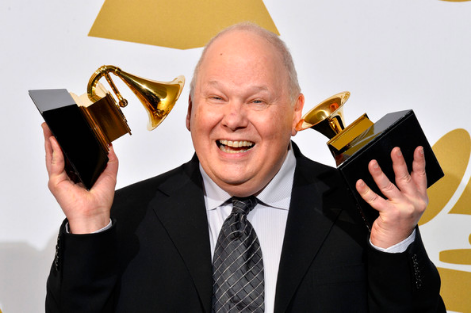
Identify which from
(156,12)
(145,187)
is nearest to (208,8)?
(156,12)

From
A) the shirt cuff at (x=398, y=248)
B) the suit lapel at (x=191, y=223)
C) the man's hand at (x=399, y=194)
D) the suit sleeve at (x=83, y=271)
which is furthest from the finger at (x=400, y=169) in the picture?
the suit sleeve at (x=83, y=271)

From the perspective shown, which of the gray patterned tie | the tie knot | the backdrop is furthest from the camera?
the backdrop

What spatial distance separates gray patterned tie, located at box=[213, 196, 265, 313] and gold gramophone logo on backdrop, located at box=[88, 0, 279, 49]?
816mm

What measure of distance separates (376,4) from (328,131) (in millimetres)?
797

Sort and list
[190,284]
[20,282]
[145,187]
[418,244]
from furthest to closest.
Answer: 1. [20,282]
2. [145,187]
3. [190,284]
4. [418,244]

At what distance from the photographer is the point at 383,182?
147 centimetres

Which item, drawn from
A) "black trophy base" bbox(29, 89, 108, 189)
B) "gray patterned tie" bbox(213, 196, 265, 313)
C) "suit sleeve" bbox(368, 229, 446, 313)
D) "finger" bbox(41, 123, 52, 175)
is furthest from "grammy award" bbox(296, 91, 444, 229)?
"finger" bbox(41, 123, 52, 175)

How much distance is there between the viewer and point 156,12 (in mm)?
2217

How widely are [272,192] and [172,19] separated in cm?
81

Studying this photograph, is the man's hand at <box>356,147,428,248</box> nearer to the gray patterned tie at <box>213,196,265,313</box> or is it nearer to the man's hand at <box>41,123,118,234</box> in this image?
the gray patterned tie at <box>213,196,265,313</box>

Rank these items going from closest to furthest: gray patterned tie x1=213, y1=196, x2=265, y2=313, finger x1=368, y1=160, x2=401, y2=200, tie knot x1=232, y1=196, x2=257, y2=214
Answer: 1. finger x1=368, y1=160, x2=401, y2=200
2. gray patterned tie x1=213, y1=196, x2=265, y2=313
3. tie knot x1=232, y1=196, x2=257, y2=214

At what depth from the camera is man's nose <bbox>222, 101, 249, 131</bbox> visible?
1.67m

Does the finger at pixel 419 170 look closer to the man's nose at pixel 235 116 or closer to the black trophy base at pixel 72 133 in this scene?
the man's nose at pixel 235 116

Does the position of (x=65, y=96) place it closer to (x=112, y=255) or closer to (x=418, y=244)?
(x=112, y=255)
